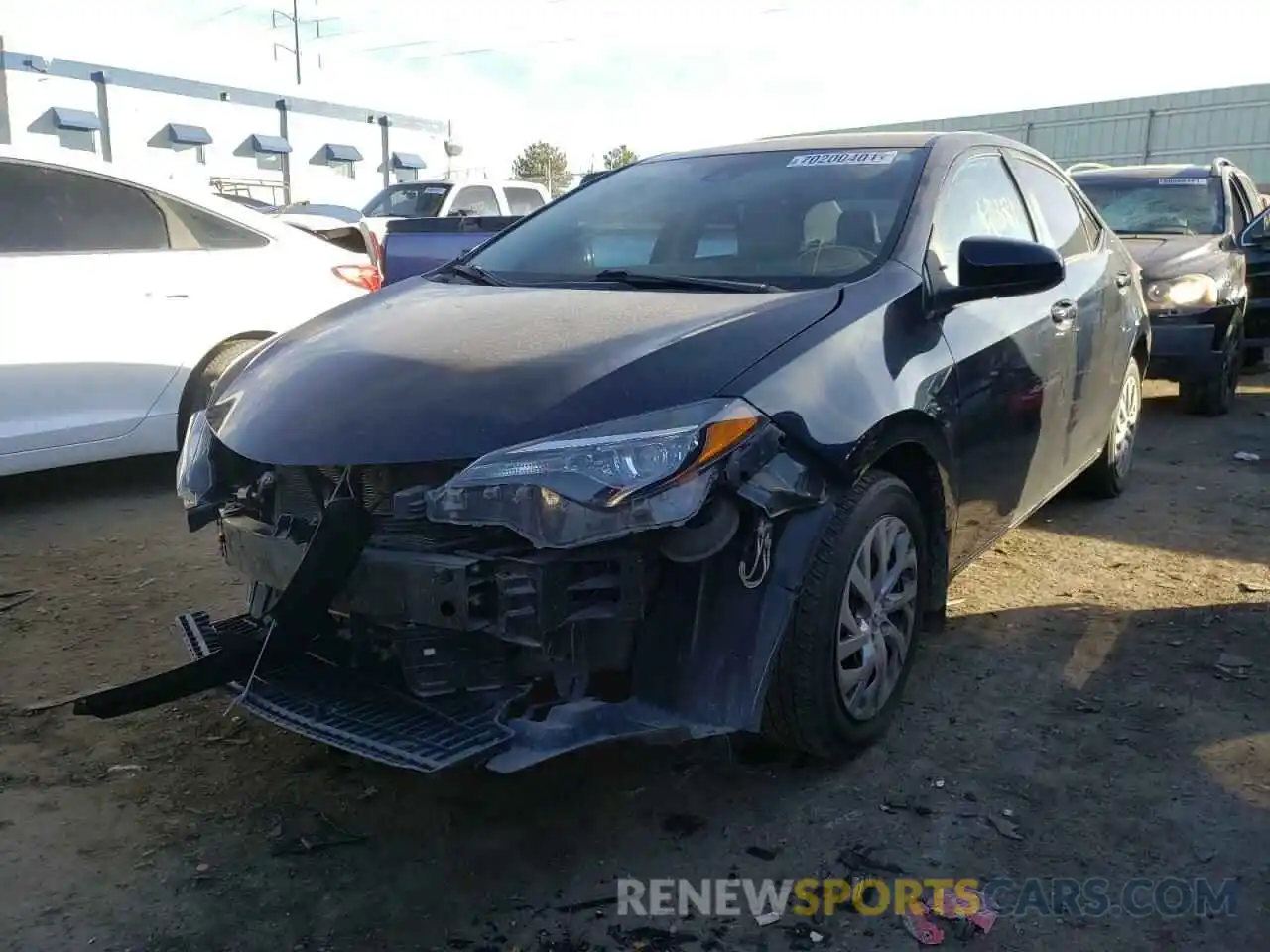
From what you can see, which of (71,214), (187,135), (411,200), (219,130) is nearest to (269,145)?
(219,130)

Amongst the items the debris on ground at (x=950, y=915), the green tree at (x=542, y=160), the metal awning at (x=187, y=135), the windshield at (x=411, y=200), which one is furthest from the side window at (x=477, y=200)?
the green tree at (x=542, y=160)

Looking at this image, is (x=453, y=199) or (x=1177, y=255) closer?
(x=1177, y=255)

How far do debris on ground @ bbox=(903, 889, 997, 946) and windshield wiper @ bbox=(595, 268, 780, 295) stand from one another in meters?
1.55

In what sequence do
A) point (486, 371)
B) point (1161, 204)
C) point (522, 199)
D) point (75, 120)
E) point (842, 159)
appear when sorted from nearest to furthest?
point (486, 371) < point (842, 159) < point (1161, 204) < point (522, 199) < point (75, 120)

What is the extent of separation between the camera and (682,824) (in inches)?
106

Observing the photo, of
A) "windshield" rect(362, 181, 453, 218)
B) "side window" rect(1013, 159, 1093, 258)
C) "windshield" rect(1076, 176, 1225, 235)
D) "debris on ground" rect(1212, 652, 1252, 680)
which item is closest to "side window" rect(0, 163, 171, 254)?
"side window" rect(1013, 159, 1093, 258)

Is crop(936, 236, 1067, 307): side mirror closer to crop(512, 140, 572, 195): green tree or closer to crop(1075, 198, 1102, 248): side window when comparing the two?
crop(1075, 198, 1102, 248): side window

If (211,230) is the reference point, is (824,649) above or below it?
below

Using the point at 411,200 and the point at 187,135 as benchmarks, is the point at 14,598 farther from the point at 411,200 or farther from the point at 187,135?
the point at 187,135

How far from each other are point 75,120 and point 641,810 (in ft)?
84.3

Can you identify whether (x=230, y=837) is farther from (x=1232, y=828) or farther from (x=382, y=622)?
(x=1232, y=828)

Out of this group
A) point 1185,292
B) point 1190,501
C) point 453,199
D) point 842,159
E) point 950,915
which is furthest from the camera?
point 453,199

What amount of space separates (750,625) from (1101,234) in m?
3.36

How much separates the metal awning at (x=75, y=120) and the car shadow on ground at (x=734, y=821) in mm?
24369
